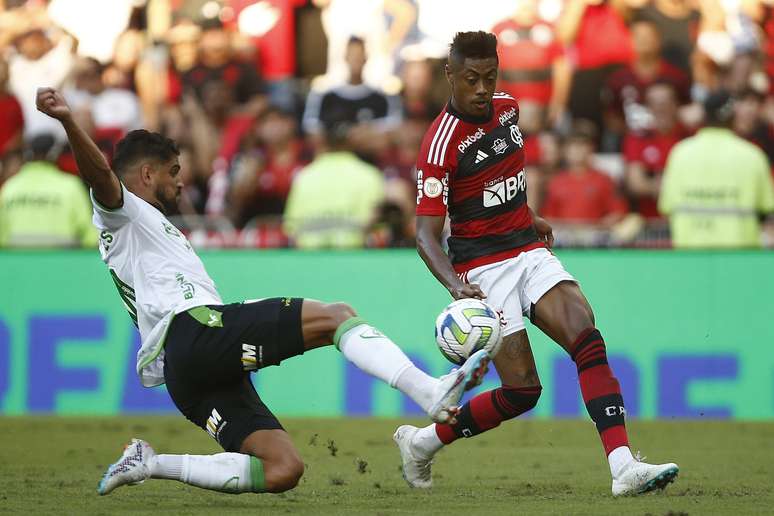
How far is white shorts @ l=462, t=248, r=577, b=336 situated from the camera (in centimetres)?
795

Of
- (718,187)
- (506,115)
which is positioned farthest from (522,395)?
(718,187)

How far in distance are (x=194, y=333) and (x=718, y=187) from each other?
7.20 m

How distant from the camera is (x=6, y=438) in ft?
35.9

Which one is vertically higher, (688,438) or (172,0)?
(172,0)

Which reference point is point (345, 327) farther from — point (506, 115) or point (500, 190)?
point (506, 115)

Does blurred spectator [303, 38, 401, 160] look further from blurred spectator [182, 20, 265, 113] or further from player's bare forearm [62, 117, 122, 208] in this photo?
player's bare forearm [62, 117, 122, 208]

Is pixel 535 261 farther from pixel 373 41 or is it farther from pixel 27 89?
pixel 27 89

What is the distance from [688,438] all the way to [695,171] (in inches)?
113

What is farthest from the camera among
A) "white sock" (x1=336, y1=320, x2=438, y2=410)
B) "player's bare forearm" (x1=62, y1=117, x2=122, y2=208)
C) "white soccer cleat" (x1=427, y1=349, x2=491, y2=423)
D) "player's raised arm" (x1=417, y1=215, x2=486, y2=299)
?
"player's raised arm" (x1=417, y1=215, x2=486, y2=299)

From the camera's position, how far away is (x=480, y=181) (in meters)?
8.03

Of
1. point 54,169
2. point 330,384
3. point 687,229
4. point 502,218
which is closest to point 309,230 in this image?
point 330,384

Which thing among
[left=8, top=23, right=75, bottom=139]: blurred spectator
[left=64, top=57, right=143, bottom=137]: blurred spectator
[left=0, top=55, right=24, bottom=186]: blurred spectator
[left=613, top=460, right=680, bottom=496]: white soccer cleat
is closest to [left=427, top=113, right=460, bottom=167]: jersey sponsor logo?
[left=613, top=460, right=680, bottom=496]: white soccer cleat

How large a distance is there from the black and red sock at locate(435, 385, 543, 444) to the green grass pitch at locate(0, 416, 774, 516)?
316 millimetres

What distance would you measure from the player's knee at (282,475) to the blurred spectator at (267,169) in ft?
26.8
